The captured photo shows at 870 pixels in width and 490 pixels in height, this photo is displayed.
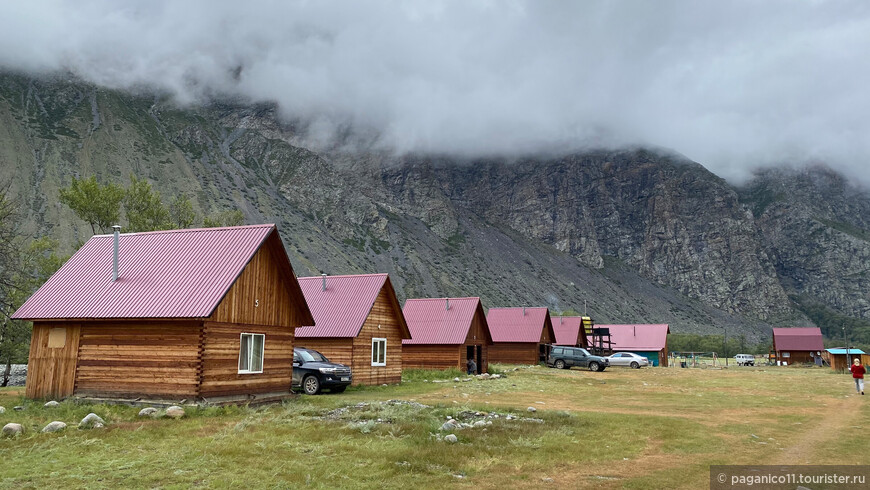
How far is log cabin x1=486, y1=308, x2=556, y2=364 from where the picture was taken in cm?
5653

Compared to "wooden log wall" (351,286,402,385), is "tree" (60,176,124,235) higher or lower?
higher

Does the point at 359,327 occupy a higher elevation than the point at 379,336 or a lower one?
higher

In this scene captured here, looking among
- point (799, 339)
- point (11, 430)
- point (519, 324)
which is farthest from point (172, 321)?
point (799, 339)

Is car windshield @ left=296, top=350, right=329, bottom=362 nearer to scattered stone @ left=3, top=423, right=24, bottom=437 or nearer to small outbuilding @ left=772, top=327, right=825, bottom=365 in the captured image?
scattered stone @ left=3, top=423, right=24, bottom=437

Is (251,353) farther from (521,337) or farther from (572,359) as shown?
(521,337)

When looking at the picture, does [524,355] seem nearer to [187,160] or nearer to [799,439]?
[799,439]

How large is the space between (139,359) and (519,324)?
42742 mm

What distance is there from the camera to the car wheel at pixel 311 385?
2570cm

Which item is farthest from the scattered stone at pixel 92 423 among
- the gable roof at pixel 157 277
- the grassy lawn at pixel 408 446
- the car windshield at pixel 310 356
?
the car windshield at pixel 310 356

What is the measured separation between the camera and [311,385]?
25.8m

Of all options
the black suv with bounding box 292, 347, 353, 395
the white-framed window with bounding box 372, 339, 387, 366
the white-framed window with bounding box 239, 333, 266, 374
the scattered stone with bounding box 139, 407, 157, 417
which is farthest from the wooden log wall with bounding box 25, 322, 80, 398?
the white-framed window with bounding box 372, 339, 387, 366

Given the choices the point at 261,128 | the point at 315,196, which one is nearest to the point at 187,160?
the point at 315,196

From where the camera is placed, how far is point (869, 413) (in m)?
21.2

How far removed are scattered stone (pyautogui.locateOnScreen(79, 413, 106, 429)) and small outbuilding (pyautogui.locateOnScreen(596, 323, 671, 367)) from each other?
6787cm
